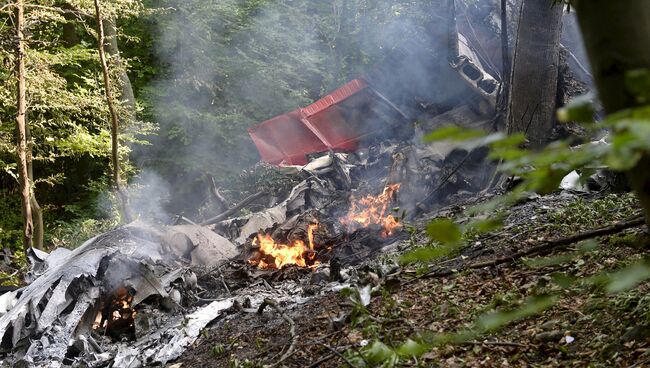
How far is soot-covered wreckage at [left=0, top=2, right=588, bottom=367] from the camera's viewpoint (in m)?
5.95

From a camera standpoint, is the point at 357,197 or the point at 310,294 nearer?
the point at 310,294

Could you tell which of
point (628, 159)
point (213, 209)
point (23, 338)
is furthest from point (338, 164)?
point (628, 159)

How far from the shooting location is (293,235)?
29.4 ft

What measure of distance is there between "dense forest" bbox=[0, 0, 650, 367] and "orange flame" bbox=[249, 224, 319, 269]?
1.5 inches

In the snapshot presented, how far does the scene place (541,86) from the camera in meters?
8.62

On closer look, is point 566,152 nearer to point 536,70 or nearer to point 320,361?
point 320,361

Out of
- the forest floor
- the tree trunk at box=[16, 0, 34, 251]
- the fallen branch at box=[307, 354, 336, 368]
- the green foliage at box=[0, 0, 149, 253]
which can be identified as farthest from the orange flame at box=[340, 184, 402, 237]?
the fallen branch at box=[307, 354, 336, 368]

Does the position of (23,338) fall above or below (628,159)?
below

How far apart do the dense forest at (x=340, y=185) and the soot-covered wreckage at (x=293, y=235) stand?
1.6 inches

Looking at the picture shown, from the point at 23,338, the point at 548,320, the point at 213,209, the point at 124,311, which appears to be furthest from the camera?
the point at 213,209

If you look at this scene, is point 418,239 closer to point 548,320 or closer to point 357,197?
point 357,197

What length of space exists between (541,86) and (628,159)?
28.2 feet

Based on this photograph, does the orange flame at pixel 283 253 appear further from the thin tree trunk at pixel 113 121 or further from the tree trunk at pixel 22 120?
the tree trunk at pixel 22 120

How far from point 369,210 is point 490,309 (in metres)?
7.15
